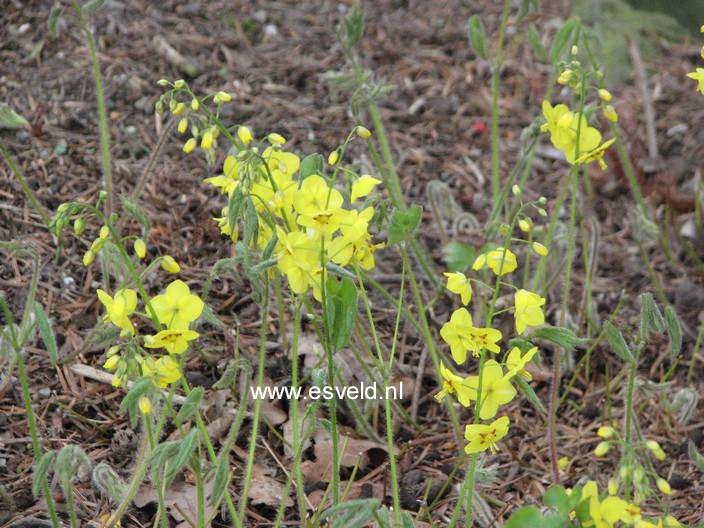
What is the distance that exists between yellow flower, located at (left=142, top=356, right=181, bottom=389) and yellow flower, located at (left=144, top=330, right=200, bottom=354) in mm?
36

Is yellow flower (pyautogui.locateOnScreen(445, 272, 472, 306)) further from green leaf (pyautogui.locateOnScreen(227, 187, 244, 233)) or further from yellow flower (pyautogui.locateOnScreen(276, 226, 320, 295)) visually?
green leaf (pyautogui.locateOnScreen(227, 187, 244, 233))

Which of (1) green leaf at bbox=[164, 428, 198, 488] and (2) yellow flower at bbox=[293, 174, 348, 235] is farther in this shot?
(2) yellow flower at bbox=[293, 174, 348, 235]

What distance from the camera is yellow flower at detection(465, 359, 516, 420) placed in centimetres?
216

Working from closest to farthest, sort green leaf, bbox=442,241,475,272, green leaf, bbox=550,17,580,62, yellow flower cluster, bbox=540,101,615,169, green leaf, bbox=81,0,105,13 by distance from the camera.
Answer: yellow flower cluster, bbox=540,101,615,169, green leaf, bbox=81,0,105,13, green leaf, bbox=550,17,580,62, green leaf, bbox=442,241,475,272

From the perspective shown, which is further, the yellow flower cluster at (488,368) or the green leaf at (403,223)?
the green leaf at (403,223)

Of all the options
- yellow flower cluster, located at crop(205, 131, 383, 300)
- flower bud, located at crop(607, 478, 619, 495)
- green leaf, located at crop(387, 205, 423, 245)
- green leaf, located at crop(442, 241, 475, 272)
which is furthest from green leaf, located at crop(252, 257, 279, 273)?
green leaf, located at crop(442, 241, 475, 272)

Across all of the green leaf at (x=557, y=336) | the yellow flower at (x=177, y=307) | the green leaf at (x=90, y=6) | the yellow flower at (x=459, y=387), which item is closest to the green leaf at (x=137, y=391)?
the yellow flower at (x=177, y=307)

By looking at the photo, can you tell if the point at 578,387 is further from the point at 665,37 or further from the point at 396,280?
the point at 665,37

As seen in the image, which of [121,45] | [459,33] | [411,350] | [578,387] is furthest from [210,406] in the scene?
[459,33]

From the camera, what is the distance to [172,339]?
2.16 meters

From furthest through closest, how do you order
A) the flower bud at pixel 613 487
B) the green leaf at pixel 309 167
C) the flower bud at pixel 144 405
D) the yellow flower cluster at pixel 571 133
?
the yellow flower cluster at pixel 571 133
the green leaf at pixel 309 167
the flower bud at pixel 144 405
the flower bud at pixel 613 487

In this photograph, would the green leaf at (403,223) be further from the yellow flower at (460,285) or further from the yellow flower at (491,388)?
the yellow flower at (491,388)

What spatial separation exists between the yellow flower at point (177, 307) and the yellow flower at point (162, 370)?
0.12 meters

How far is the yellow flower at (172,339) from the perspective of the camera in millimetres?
2111
